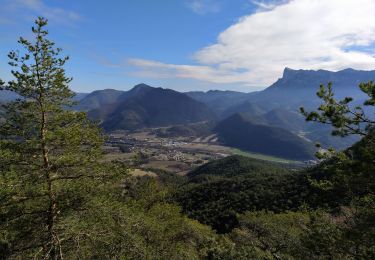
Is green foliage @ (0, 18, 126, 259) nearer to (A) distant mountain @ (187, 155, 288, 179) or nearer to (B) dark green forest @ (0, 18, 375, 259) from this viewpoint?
(B) dark green forest @ (0, 18, 375, 259)

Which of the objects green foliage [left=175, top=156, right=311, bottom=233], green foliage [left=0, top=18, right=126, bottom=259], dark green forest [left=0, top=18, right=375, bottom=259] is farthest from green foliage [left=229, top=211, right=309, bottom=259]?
green foliage [left=0, top=18, right=126, bottom=259]

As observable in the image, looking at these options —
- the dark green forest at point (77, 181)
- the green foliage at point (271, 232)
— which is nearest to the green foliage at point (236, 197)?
the green foliage at point (271, 232)

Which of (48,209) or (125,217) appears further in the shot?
(125,217)

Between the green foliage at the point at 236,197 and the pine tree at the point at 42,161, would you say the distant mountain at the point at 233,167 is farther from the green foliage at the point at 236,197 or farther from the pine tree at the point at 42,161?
the pine tree at the point at 42,161

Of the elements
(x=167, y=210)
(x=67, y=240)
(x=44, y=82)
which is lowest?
(x=167, y=210)

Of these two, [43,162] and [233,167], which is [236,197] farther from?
[233,167]

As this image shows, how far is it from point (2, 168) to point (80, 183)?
143 inches

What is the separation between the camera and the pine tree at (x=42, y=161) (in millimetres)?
16031

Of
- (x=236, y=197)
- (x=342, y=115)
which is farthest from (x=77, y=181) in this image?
(x=236, y=197)

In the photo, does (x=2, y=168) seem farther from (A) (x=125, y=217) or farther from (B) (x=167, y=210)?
(B) (x=167, y=210)

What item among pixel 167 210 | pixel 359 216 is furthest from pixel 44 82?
pixel 167 210

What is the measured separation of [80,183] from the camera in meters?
17.6

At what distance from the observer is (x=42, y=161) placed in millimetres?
17391

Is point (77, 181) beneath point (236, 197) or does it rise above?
above
